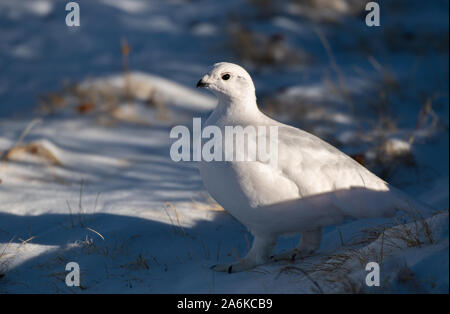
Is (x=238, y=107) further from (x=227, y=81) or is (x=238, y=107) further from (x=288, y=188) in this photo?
(x=288, y=188)

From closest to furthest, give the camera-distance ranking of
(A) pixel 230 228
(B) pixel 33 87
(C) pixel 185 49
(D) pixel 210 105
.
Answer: (A) pixel 230 228 → (D) pixel 210 105 → (B) pixel 33 87 → (C) pixel 185 49

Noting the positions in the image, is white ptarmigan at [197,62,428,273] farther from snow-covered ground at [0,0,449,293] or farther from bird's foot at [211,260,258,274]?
snow-covered ground at [0,0,449,293]

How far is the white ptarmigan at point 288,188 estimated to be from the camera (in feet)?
7.34

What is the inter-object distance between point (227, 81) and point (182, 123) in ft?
9.91

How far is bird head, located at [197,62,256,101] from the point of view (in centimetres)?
252

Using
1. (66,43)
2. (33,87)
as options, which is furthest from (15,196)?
(66,43)

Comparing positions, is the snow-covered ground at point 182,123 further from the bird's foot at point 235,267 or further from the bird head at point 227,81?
the bird head at point 227,81

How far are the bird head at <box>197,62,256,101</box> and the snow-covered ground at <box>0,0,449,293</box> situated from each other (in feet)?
2.78

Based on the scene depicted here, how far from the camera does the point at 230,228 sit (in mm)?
3152

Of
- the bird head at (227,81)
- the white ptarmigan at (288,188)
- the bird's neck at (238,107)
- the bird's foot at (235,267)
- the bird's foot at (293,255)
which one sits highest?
the bird head at (227,81)

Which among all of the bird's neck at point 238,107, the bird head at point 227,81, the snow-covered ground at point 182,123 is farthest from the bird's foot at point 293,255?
the bird head at point 227,81

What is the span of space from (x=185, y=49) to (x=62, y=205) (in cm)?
451

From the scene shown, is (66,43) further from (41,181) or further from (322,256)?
(322,256)

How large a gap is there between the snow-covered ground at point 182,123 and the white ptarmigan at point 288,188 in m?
0.16
